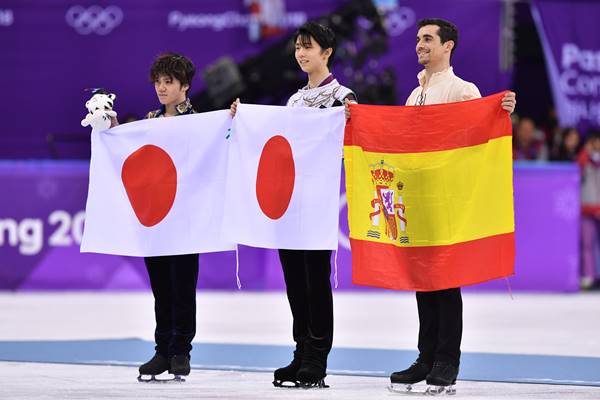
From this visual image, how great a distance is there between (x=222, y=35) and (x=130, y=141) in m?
9.20

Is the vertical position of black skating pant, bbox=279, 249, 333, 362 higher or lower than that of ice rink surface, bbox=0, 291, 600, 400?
higher

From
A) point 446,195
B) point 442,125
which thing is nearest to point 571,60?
point 442,125

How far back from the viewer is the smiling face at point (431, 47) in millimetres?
7109

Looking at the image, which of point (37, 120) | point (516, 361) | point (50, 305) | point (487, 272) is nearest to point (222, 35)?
point (37, 120)

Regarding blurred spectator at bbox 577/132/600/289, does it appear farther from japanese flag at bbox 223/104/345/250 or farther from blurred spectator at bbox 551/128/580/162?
japanese flag at bbox 223/104/345/250

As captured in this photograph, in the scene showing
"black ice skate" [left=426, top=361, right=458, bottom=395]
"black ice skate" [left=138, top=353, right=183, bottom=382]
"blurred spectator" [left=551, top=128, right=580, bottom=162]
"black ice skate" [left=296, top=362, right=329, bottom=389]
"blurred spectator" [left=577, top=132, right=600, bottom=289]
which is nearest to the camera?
"black ice skate" [left=426, top=361, right=458, bottom=395]

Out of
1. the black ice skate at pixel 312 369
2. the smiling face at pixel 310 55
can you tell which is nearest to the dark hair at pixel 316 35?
the smiling face at pixel 310 55

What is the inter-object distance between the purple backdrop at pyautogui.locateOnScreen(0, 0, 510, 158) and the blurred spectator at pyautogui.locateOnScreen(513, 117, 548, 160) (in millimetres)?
1248

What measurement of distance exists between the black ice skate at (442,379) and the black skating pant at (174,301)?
1364 mm

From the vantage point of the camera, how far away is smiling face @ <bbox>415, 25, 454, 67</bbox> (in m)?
7.11

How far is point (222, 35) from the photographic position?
55.6 ft

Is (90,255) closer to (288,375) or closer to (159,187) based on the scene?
(159,187)

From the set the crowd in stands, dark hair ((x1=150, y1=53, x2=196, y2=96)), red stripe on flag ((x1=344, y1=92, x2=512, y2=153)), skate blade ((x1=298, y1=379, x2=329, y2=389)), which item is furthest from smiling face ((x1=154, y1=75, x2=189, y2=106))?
the crowd in stands

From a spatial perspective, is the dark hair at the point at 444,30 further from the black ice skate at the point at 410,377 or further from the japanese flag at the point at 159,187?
the black ice skate at the point at 410,377
